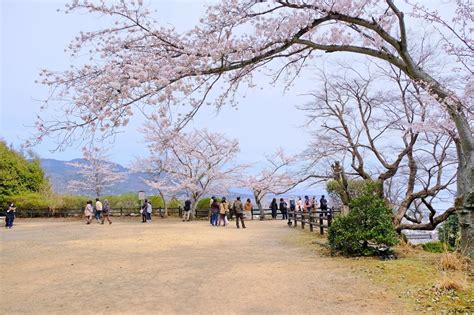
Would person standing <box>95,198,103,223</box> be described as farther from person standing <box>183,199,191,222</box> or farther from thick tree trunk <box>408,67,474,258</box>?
thick tree trunk <box>408,67,474,258</box>

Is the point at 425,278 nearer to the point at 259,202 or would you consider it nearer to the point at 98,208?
the point at 98,208

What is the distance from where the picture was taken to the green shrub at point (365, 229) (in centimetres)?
805

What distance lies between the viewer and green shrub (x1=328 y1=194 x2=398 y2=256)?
8.05m

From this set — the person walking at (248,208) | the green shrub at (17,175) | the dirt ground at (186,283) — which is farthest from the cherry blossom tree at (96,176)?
the dirt ground at (186,283)

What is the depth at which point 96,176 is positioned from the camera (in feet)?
122

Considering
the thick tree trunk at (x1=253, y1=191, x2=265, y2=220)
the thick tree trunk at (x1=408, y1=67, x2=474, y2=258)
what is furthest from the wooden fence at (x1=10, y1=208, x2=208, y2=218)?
the thick tree trunk at (x1=408, y1=67, x2=474, y2=258)

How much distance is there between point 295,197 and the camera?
25125 mm

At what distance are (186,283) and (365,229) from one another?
4.10 m

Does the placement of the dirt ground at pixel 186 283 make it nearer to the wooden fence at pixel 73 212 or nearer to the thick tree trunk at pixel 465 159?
the thick tree trunk at pixel 465 159

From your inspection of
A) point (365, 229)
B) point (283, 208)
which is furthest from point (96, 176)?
point (365, 229)

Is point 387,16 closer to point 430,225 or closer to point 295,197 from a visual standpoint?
point 430,225

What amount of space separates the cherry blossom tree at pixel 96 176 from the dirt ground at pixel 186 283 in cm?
2688

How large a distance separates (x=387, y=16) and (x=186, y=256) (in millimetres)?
6775

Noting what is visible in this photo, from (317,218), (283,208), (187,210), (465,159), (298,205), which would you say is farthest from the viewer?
(283,208)
